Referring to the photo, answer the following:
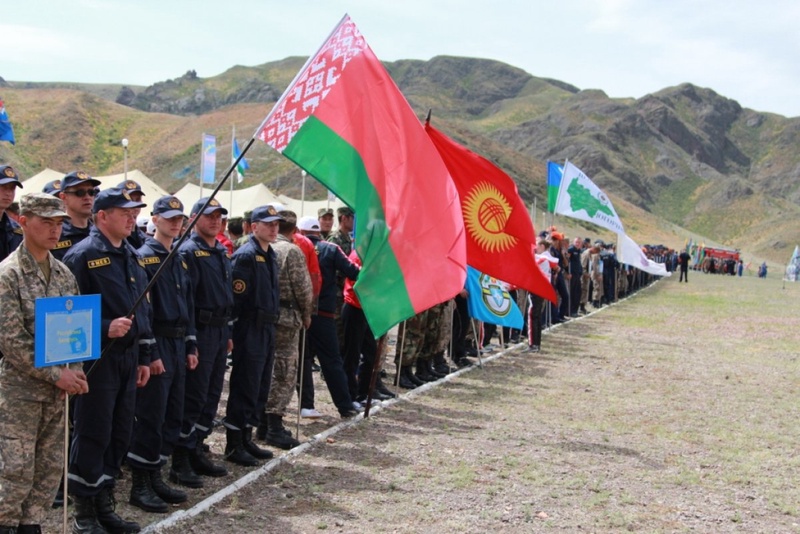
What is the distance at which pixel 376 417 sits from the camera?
8867 millimetres

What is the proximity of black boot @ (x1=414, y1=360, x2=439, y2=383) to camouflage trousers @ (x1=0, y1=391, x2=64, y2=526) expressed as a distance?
24.0ft

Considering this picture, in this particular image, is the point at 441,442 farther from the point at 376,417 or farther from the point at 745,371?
the point at 745,371

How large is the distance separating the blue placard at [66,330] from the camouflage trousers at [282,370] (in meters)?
3.13

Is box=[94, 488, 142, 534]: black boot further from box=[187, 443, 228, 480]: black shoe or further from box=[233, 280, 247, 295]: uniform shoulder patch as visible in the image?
box=[233, 280, 247, 295]: uniform shoulder patch

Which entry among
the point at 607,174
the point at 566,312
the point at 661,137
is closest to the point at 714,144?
the point at 661,137

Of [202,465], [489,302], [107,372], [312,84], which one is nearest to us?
[107,372]

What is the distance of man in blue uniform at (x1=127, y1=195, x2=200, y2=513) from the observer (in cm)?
558

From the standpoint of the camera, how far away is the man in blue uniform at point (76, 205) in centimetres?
538

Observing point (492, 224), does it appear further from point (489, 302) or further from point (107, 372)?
point (107, 372)

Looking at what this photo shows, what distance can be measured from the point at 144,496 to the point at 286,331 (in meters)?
2.25

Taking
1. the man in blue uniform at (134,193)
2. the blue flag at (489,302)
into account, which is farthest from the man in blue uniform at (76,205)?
Answer: the blue flag at (489,302)

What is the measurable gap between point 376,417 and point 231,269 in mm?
2871

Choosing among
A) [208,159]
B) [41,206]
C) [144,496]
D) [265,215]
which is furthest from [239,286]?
[208,159]

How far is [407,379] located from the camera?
11.1 metres
